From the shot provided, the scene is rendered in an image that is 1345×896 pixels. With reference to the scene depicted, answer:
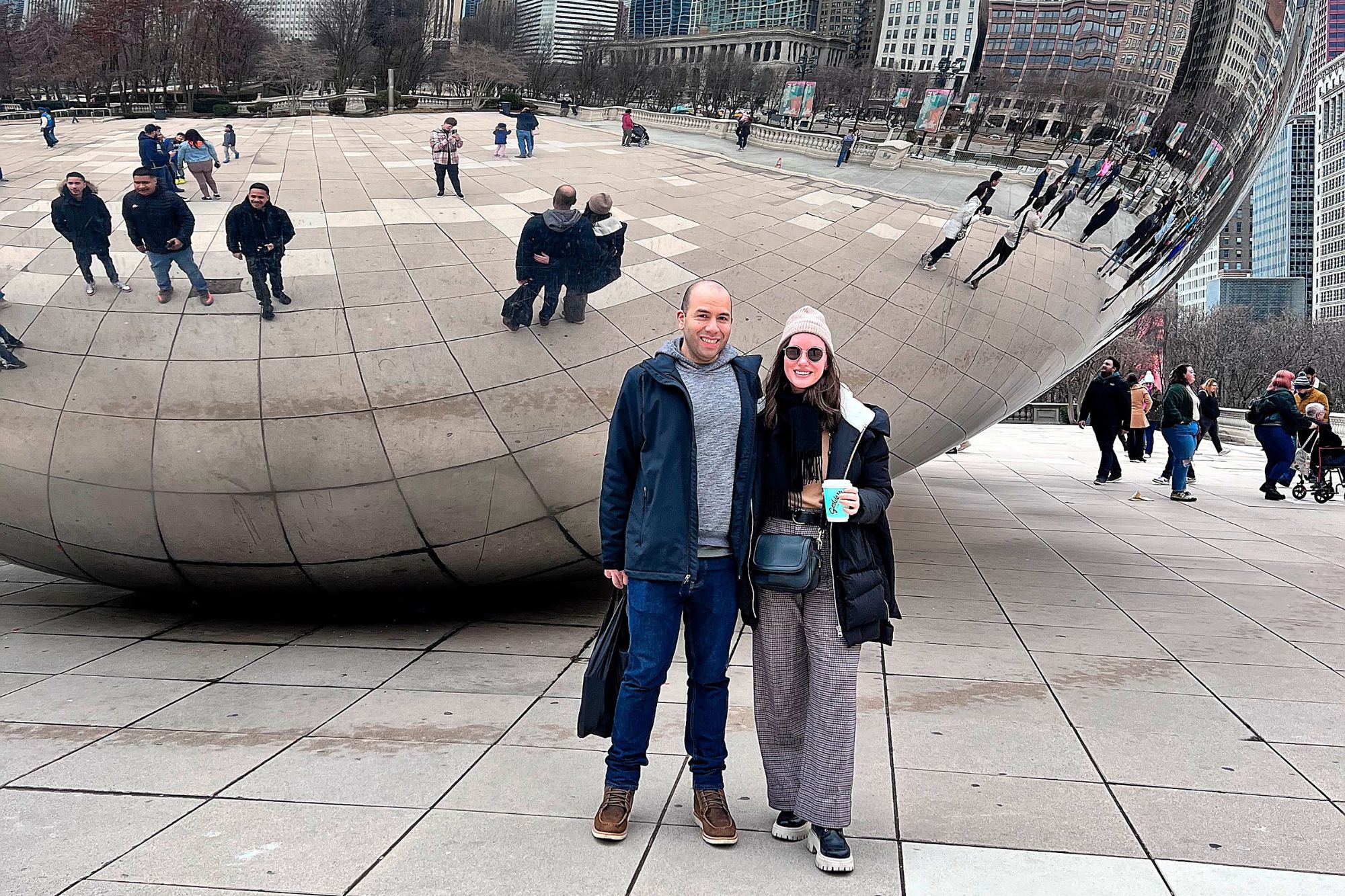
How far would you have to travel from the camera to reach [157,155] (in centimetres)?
Answer: 437

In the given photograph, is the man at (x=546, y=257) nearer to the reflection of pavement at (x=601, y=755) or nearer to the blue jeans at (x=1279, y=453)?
the reflection of pavement at (x=601, y=755)

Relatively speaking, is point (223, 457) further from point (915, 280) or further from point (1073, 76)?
point (1073, 76)

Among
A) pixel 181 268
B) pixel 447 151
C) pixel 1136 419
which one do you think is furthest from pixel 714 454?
pixel 1136 419

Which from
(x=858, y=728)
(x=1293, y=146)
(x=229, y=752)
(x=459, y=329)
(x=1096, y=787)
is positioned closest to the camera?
(x=1096, y=787)

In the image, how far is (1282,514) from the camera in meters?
10.3

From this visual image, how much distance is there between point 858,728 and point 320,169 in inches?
118

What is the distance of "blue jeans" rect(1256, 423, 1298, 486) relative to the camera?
1196cm

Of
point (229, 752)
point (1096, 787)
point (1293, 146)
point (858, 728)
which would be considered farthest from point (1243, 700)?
point (1293, 146)

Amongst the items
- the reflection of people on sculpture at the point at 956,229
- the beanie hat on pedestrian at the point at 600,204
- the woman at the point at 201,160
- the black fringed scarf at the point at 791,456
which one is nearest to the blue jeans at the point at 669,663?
the black fringed scarf at the point at 791,456

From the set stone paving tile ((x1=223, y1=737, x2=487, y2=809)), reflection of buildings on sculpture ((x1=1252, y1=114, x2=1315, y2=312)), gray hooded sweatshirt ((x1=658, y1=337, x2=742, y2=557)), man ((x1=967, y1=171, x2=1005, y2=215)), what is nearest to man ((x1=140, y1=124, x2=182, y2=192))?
stone paving tile ((x1=223, y1=737, x2=487, y2=809))

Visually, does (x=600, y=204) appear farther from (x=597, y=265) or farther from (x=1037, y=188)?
(x=1037, y=188)

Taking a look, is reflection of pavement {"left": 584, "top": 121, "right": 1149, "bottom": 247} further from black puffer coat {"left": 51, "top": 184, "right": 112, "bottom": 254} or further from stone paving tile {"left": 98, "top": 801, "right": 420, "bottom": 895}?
stone paving tile {"left": 98, "top": 801, "right": 420, "bottom": 895}

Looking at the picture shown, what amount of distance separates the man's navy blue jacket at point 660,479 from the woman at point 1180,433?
964cm

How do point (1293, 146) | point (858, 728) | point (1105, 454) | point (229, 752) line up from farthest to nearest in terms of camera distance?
point (1293, 146)
point (1105, 454)
point (858, 728)
point (229, 752)
